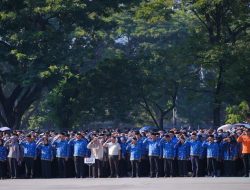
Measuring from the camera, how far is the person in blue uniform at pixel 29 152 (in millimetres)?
34062

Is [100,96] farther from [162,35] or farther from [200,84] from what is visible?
[162,35]

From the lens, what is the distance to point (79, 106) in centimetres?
5253

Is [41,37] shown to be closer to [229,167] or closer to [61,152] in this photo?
[61,152]

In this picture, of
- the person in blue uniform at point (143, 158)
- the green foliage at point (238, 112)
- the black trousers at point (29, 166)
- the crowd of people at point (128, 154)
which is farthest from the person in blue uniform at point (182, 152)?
the green foliage at point (238, 112)

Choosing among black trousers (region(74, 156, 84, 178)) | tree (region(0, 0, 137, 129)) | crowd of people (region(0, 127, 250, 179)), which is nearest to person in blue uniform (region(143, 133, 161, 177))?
crowd of people (region(0, 127, 250, 179))

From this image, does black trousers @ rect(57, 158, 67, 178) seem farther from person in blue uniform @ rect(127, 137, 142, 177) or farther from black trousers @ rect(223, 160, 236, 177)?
black trousers @ rect(223, 160, 236, 177)

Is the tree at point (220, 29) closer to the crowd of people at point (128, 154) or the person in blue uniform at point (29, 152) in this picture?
the crowd of people at point (128, 154)

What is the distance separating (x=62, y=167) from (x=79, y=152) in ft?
4.17

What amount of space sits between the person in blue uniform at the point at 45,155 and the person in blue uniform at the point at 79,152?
0.94 metres

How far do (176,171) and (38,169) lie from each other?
5.80m

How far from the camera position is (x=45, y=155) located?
34.1 meters

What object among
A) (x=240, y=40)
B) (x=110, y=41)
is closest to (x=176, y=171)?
(x=240, y=40)

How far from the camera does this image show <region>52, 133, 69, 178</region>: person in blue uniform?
34031mm

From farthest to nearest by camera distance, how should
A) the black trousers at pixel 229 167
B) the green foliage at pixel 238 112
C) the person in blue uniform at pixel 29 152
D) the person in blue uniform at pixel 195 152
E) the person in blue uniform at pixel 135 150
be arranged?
the green foliage at pixel 238 112 < the person in blue uniform at pixel 29 152 < the person in blue uniform at pixel 135 150 < the black trousers at pixel 229 167 < the person in blue uniform at pixel 195 152
